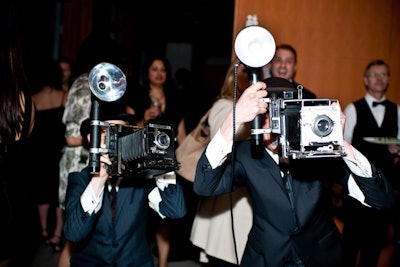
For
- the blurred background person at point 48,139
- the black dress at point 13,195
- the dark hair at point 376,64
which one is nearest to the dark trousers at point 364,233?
the dark hair at point 376,64

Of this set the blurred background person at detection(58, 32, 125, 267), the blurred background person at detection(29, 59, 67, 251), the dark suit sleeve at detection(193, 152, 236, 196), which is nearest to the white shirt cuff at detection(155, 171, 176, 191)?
the dark suit sleeve at detection(193, 152, 236, 196)

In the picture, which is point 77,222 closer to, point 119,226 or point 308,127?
point 119,226

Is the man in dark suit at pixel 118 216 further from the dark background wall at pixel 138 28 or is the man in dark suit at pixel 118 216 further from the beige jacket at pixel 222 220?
the dark background wall at pixel 138 28

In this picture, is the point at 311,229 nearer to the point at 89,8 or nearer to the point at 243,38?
the point at 243,38

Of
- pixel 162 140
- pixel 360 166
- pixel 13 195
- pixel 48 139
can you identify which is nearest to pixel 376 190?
pixel 360 166

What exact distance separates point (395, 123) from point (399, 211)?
1.07m

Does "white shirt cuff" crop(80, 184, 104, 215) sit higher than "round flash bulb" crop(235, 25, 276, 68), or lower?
lower

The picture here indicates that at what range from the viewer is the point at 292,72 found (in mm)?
3338

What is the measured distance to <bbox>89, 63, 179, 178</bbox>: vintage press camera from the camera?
1.67 m

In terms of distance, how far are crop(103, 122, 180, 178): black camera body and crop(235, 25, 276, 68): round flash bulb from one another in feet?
1.36

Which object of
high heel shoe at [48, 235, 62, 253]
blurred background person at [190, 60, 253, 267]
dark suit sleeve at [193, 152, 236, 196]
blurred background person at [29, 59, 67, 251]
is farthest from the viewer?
blurred background person at [29, 59, 67, 251]

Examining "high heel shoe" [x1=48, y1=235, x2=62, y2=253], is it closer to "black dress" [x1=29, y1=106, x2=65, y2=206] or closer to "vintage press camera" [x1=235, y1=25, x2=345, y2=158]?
"black dress" [x1=29, y1=106, x2=65, y2=206]

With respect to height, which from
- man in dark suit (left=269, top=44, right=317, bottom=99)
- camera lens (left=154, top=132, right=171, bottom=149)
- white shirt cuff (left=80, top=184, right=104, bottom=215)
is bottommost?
white shirt cuff (left=80, top=184, right=104, bottom=215)

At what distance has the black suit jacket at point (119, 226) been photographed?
2107 mm
